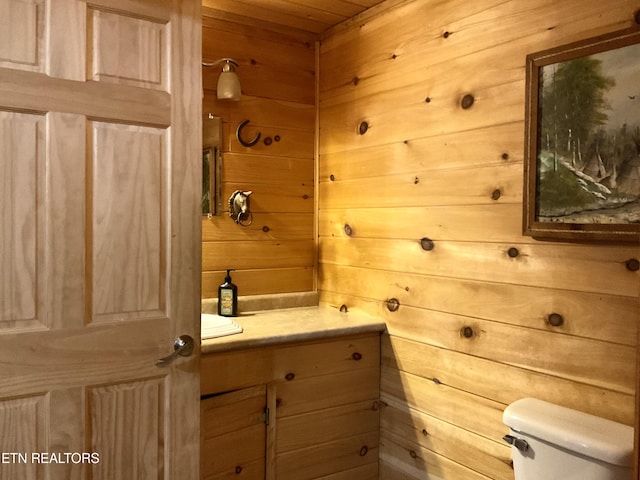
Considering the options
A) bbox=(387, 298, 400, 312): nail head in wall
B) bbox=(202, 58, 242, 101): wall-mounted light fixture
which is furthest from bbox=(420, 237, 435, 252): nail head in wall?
bbox=(202, 58, 242, 101): wall-mounted light fixture

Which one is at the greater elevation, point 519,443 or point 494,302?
point 494,302

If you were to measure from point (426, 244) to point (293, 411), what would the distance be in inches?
34.3

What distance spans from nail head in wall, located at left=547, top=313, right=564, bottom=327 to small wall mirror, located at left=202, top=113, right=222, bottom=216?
1.53 metres

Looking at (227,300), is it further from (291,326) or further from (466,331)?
(466,331)

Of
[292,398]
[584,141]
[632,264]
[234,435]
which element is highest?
[584,141]

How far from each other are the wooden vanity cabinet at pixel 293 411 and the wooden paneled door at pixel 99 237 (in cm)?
31

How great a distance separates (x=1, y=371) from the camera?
1461 millimetres

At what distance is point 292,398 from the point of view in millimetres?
2244

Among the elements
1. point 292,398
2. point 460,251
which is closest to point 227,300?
point 292,398

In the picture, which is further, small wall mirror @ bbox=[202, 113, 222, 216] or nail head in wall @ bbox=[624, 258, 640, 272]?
small wall mirror @ bbox=[202, 113, 222, 216]

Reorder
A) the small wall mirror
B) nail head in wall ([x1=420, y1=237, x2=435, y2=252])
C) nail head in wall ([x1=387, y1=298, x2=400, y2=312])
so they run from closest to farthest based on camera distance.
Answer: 1. nail head in wall ([x1=420, y1=237, x2=435, y2=252])
2. nail head in wall ([x1=387, y1=298, x2=400, y2=312])
3. the small wall mirror

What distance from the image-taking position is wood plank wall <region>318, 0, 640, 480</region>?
1686 mm

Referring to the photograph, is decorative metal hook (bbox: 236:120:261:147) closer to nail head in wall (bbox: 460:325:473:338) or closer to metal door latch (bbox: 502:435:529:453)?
nail head in wall (bbox: 460:325:473:338)

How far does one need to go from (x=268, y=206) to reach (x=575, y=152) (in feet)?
4.92
